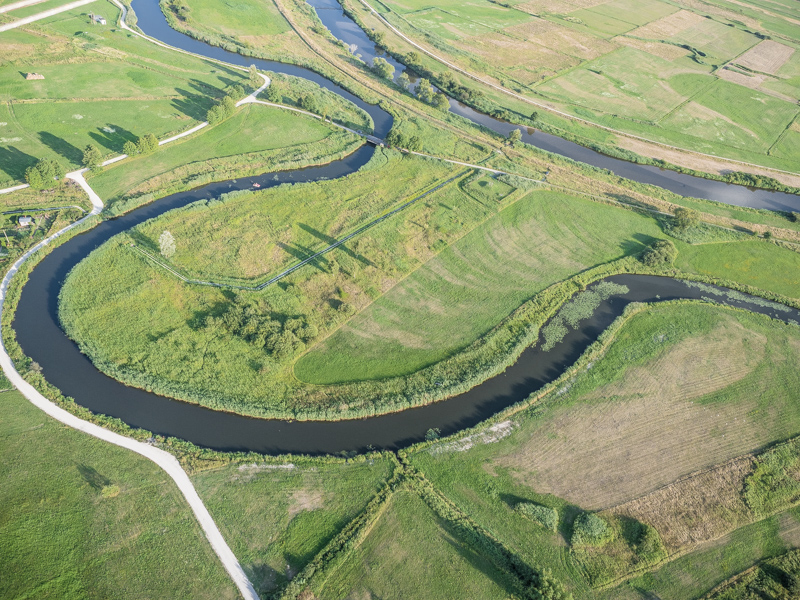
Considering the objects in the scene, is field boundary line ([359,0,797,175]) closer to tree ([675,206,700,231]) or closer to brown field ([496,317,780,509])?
tree ([675,206,700,231])

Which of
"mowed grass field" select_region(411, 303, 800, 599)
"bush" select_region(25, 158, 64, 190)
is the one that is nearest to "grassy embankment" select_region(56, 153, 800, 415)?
"mowed grass field" select_region(411, 303, 800, 599)

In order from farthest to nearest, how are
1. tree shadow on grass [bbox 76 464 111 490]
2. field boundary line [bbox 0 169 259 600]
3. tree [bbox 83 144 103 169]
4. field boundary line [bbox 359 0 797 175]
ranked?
field boundary line [bbox 359 0 797 175] → tree [bbox 83 144 103 169] → tree shadow on grass [bbox 76 464 111 490] → field boundary line [bbox 0 169 259 600]

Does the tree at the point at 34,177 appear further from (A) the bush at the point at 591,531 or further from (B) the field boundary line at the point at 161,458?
(A) the bush at the point at 591,531

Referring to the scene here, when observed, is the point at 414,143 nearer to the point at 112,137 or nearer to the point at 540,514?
the point at 112,137

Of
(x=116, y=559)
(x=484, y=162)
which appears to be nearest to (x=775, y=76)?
(x=484, y=162)

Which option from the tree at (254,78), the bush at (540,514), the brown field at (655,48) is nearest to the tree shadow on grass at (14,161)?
the tree at (254,78)

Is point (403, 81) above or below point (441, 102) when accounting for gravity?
above

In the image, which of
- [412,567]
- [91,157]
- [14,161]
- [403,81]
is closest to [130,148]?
[91,157]
